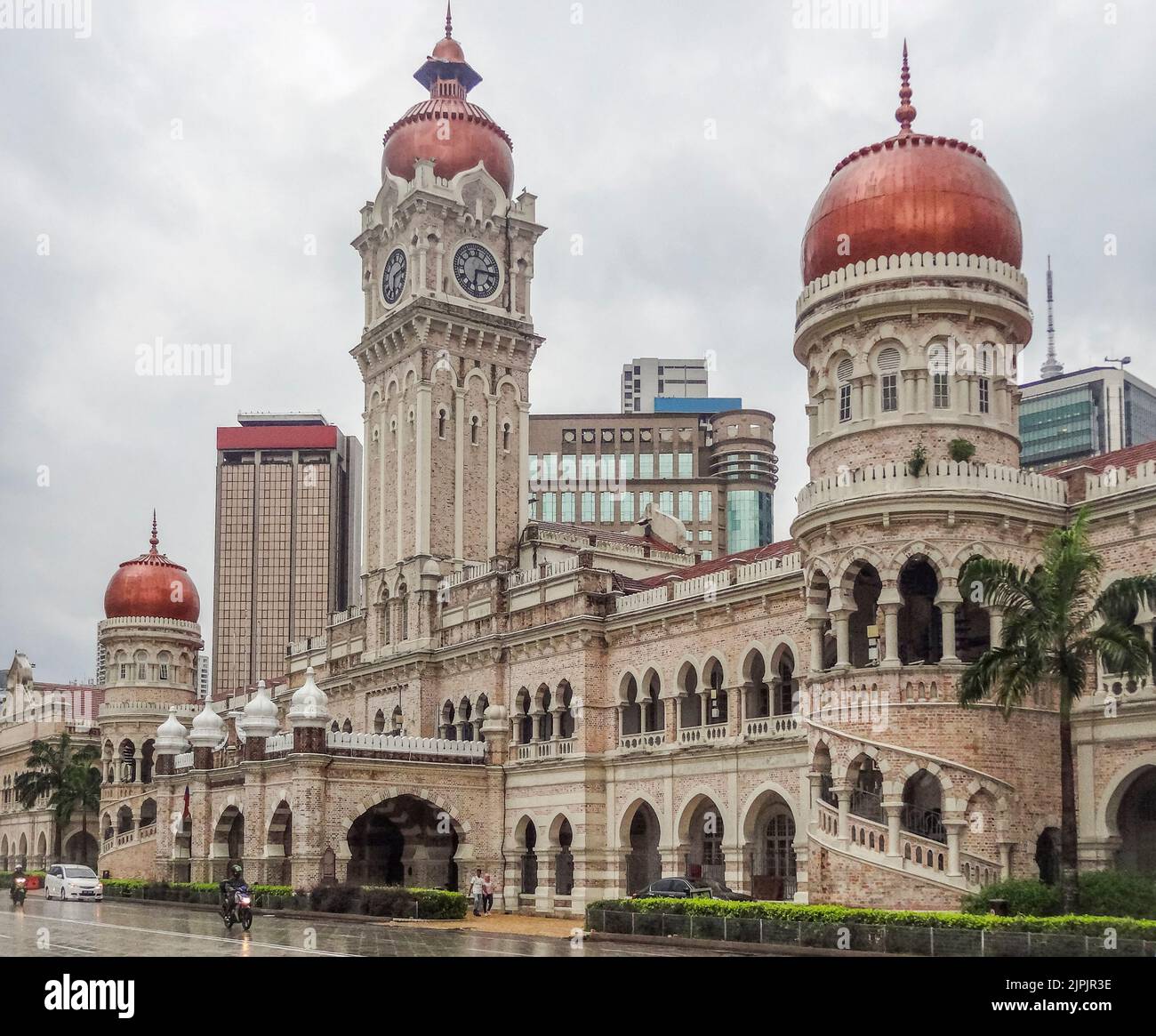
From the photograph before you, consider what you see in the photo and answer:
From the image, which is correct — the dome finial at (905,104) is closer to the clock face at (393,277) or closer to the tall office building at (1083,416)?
the clock face at (393,277)

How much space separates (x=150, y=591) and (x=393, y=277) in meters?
25.7

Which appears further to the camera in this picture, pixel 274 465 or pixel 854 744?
pixel 274 465

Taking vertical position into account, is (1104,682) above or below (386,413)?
below

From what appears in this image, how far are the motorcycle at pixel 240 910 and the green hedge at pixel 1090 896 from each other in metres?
15.6

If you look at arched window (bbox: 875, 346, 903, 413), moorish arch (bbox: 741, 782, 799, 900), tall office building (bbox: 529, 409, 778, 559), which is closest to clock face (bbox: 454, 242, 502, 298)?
moorish arch (bbox: 741, 782, 799, 900)

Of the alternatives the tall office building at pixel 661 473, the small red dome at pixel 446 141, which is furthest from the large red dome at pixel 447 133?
the tall office building at pixel 661 473

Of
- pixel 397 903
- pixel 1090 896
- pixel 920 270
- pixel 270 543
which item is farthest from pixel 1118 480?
pixel 270 543

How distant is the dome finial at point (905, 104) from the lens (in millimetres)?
34531

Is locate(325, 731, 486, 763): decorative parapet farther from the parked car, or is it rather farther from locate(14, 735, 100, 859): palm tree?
locate(14, 735, 100, 859): palm tree

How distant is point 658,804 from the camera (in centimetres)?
4250

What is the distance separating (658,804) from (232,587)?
137765mm
